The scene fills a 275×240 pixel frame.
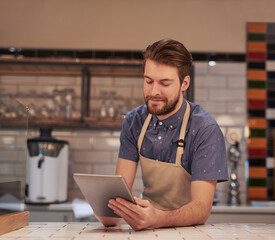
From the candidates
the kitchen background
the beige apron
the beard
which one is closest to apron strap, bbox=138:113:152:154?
the beige apron

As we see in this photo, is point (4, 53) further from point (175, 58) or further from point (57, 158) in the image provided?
point (175, 58)

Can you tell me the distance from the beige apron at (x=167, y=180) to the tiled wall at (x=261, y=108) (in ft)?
6.24

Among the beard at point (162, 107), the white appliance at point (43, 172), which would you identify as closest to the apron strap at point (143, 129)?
the beard at point (162, 107)

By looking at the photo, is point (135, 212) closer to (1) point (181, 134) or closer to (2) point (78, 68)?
(1) point (181, 134)

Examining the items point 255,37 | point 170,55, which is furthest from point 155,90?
point 255,37

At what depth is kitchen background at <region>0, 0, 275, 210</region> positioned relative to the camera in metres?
3.83

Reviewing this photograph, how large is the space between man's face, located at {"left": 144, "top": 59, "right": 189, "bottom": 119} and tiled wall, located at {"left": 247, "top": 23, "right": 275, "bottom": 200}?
6.92ft

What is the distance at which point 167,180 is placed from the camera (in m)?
2.05

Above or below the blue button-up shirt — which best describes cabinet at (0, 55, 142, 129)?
above

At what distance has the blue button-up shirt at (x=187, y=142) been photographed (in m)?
1.82

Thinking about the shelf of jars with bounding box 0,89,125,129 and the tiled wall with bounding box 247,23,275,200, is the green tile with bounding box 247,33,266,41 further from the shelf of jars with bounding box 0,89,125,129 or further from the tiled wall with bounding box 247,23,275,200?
the shelf of jars with bounding box 0,89,125,129

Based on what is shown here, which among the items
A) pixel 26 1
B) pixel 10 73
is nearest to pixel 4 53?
pixel 10 73

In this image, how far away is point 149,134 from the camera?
211 centimetres

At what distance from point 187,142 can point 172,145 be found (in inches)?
3.4
